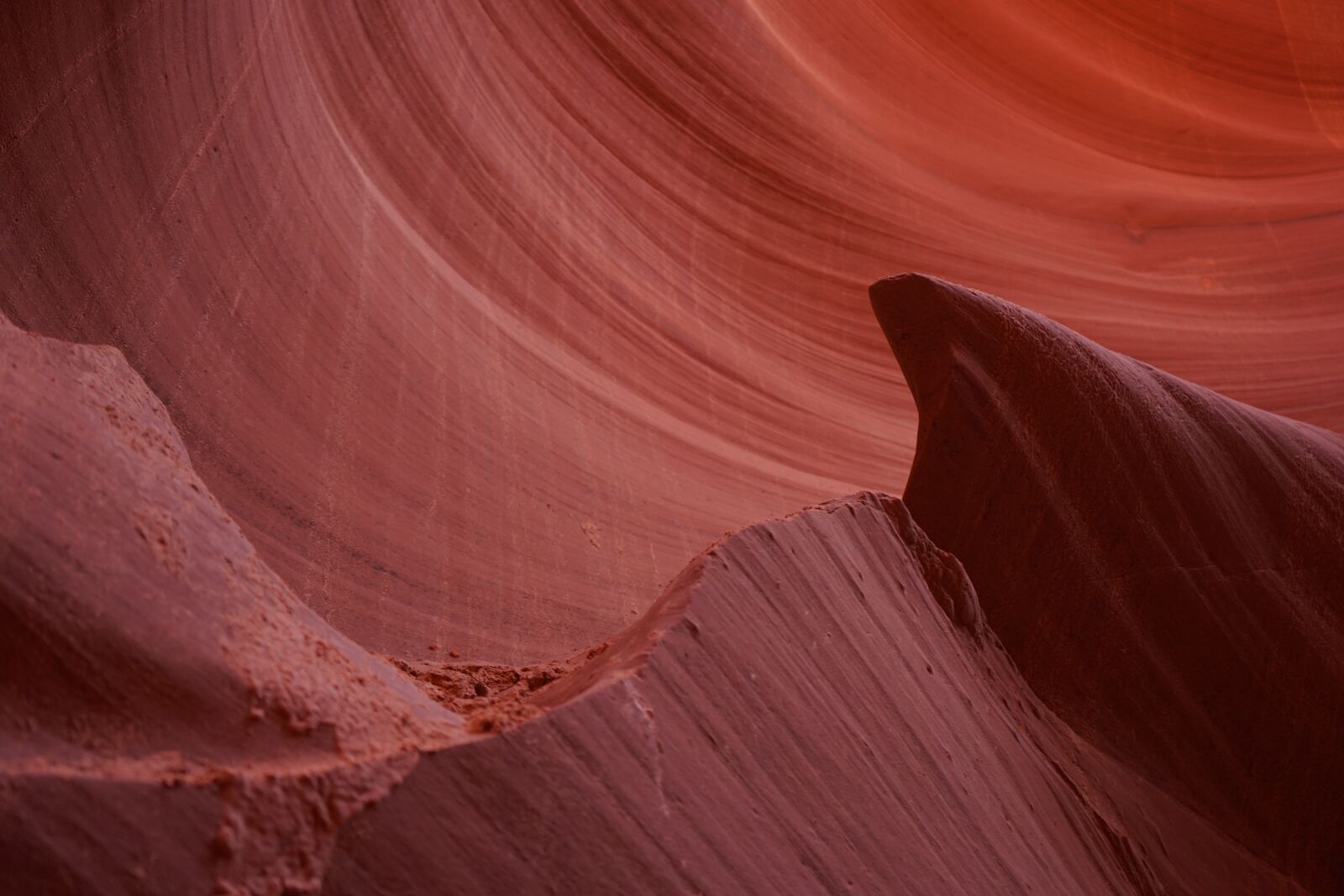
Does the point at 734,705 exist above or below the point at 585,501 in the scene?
above

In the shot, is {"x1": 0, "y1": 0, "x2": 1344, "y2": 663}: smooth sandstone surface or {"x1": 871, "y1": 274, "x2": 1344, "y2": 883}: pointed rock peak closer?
{"x1": 871, "y1": 274, "x2": 1344, "y2": 883}: pointed rock peak

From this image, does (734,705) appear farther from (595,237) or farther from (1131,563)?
(595,237)

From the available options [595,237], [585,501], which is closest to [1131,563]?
[585,501]

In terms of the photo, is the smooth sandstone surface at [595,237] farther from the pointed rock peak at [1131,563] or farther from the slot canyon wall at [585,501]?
the pointed rock peak at [1131,563]

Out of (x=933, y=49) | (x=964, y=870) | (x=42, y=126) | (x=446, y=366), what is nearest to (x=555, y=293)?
(x=446, y=366)

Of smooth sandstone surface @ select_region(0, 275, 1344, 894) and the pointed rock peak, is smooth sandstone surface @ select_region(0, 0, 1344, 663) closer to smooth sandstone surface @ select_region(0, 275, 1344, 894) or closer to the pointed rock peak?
smooth sandstone surface @ select_region(0, 275, 1344, 894)

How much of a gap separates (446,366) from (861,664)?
106cm

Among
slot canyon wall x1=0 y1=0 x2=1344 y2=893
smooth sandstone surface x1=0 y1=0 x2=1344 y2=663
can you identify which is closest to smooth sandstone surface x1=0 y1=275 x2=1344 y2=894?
slot canyon wall x1=0 y1=0 x2=1344 y2=893

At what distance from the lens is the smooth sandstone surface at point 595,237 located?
140cm

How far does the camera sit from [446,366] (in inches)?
71.6

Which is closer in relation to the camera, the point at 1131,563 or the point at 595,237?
the point at 1131,563

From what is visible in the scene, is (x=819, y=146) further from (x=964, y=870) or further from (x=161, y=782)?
(x=161, y=782)

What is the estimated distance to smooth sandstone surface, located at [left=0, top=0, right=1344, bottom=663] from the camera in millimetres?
1404

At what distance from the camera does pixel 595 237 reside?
101 inches
